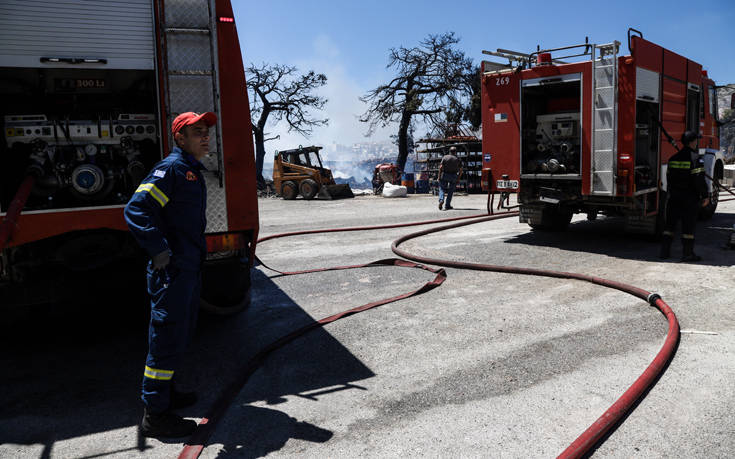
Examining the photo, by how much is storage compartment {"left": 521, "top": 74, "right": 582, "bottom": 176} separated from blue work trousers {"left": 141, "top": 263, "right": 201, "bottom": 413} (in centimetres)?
701

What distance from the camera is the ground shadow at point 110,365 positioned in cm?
320

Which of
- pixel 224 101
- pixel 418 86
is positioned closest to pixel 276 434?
pixel 224 101

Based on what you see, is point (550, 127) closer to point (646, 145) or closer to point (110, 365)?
point (646, 145)

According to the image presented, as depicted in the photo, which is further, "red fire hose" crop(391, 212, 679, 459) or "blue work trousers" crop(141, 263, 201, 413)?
"blue work trousers" crop(141, 263, 201, 413)

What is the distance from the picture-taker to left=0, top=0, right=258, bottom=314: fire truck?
3.99 metres

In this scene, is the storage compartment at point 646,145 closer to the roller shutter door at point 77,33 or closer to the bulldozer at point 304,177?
the roller shutter door at point 77,33

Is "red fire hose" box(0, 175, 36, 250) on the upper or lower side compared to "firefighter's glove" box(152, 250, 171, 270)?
upper

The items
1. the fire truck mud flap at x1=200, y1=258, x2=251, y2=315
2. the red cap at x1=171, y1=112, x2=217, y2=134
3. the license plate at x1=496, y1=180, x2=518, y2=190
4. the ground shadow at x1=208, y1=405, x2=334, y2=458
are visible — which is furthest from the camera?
the license plate at x1=496, y1=180, x2=518, y2=190

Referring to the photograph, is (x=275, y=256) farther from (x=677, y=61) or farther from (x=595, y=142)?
(x=677, y=61)

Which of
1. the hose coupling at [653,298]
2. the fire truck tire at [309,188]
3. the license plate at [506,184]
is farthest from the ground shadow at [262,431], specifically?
the fire truck tire at [309,188]

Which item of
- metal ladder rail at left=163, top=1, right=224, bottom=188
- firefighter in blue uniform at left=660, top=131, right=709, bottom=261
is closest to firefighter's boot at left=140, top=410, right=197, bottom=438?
metal ladder rail at left=163, top=1, right=224, bottom=188

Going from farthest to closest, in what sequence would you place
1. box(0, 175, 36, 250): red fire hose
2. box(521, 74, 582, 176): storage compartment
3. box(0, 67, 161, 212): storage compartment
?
box(521, 74, 582, 176): storage compartment < box(0, 67, 161, 212): storage compartment < box(0, 175, 36, 250): red fire hose

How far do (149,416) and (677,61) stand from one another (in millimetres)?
9645

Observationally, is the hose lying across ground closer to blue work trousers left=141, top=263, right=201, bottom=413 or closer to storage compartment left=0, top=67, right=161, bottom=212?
blue work trousers left=141, top=263, right=201, bottom=413
